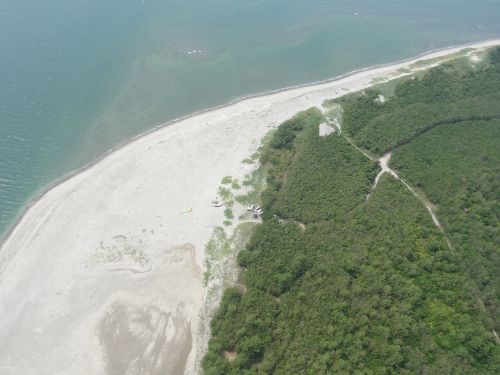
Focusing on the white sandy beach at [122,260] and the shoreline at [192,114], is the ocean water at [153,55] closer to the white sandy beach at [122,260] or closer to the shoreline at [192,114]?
the shoreline at [192,114]

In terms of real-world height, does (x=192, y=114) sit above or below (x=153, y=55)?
below

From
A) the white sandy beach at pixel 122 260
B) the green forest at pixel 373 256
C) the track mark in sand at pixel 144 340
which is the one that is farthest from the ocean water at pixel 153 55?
the green forest at pixel 373 256

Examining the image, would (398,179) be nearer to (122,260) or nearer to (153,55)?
(122,260)

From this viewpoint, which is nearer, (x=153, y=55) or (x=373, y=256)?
(x=373, y=256)

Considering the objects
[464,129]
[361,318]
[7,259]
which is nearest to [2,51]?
[7,259]

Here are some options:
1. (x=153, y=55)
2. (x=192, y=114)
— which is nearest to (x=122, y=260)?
(x=192, y=114)

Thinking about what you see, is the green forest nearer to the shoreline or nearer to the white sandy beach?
the white sandy beach

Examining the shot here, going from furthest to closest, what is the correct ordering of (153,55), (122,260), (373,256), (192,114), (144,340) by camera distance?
(153,55) → (192,114) → (122,260) → (373,256) → (144,340)
